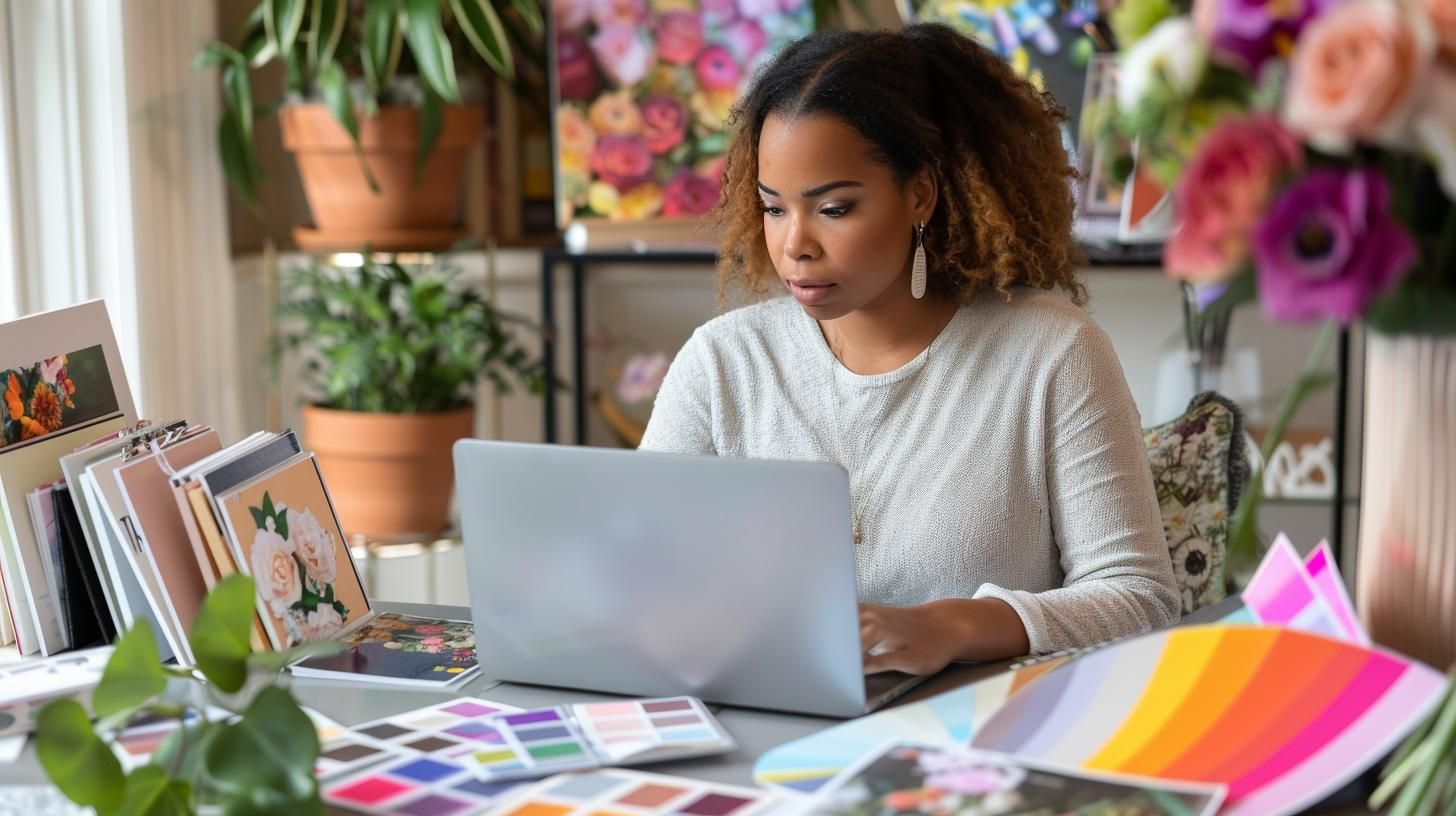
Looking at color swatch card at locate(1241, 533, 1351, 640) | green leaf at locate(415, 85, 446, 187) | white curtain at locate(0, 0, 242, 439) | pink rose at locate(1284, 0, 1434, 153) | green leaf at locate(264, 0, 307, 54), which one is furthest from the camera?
green leaf at locate(415, 85, 446, 187)

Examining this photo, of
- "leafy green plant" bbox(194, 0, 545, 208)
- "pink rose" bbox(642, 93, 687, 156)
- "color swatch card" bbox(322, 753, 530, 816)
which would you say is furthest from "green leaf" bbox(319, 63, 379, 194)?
"color swatch card" bbox(322, 753, 530, 816)

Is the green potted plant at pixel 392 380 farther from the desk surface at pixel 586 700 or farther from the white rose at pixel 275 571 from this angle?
the desk surface at pixel 586 700

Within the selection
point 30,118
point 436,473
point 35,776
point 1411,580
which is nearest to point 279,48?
point 30,118

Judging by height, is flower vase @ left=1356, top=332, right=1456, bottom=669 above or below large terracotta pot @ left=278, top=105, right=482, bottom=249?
below

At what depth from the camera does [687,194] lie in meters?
3.32

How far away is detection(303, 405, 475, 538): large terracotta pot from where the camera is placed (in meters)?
3.08

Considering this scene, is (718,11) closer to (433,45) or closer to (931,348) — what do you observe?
(433,45)

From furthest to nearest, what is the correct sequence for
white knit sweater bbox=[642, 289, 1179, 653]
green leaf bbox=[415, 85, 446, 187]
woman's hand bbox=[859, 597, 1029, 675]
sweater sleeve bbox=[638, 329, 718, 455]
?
green leaf bbox=[415, 85, 446, 187] → sweater sleeve bbox=[638, 329, 718, 455] → white knit sweater bbox=[642, 289, 1179, 653] → woman's hand bbox=[859, 597, 1029, 675]

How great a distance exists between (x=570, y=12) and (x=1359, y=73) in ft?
8.49

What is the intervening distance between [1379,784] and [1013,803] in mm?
278

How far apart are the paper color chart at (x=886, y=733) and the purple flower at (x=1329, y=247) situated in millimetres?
453

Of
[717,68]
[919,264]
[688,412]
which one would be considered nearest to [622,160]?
[717,68]

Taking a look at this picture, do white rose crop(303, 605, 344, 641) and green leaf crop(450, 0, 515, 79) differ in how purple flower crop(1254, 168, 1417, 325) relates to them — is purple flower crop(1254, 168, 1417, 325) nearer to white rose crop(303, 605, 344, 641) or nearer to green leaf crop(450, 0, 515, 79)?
white rose crop(303, 605, 344, 641)

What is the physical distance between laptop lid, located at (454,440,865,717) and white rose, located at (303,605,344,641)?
0.20m
